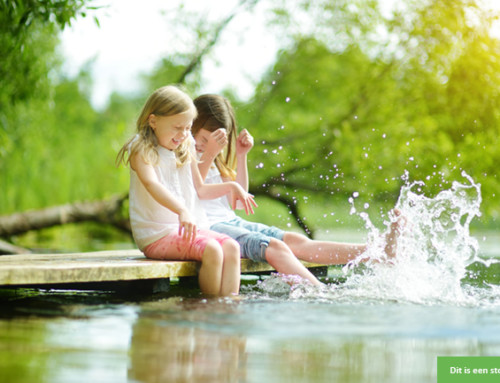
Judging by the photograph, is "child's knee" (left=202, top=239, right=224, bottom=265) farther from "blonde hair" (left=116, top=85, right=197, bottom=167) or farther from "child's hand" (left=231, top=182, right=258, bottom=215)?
"blonde hair" (left=116, top=85, right=197, bottom=167)

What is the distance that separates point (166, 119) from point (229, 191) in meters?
0.63

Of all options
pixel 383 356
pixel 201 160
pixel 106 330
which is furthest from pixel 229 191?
pixel 383 356

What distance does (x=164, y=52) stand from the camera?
410 inches

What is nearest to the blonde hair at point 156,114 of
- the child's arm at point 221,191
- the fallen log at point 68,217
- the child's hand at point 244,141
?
the child's arm at point 221,191

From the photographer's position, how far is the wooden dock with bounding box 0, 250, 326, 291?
3354 mm

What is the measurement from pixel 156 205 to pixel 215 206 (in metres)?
0.74

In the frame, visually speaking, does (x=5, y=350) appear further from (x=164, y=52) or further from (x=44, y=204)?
(x=44, y=204)

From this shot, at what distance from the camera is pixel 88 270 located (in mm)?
3598

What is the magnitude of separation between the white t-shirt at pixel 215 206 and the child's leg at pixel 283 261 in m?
0.57

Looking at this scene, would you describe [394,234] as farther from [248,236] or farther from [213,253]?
[213,253]

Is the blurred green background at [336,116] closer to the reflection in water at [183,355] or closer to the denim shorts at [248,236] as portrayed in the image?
the denim shorts at [248,236]

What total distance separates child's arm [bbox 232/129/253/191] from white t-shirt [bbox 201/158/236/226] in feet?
0.51

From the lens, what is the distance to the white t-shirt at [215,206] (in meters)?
4.70

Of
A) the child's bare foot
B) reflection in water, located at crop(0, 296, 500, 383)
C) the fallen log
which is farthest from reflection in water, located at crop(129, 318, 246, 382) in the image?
the fallen log
